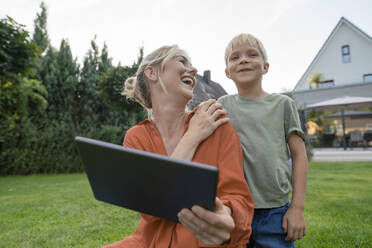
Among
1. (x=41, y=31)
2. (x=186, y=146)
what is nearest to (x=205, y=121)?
(x=186, y=146)

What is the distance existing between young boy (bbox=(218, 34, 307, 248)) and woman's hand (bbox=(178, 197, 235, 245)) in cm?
55

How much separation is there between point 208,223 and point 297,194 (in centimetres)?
73

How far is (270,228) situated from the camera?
4.42 ft

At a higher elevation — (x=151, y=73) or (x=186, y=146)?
(x=151, y=73)

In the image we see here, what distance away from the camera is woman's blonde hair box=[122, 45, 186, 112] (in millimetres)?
1436

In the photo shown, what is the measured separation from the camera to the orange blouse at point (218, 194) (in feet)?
3.28

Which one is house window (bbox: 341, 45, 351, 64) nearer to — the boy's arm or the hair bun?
the boy's arm

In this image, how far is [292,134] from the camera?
140cm

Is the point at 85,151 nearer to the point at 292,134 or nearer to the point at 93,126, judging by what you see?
the point at 292,134

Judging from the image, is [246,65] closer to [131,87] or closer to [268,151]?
[268,151]

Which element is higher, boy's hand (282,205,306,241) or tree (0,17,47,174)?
tree (0,17,47,174)

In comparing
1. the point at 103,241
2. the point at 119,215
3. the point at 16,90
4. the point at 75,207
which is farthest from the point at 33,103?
the point at 103,241

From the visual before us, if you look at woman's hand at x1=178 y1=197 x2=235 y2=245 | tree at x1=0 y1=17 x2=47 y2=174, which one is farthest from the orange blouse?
tree at x1=0 y1=17 x2=47 y2=174

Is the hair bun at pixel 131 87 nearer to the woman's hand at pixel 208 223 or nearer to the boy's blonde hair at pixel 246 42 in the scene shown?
the boy's blonde hair at pixel 246 42
